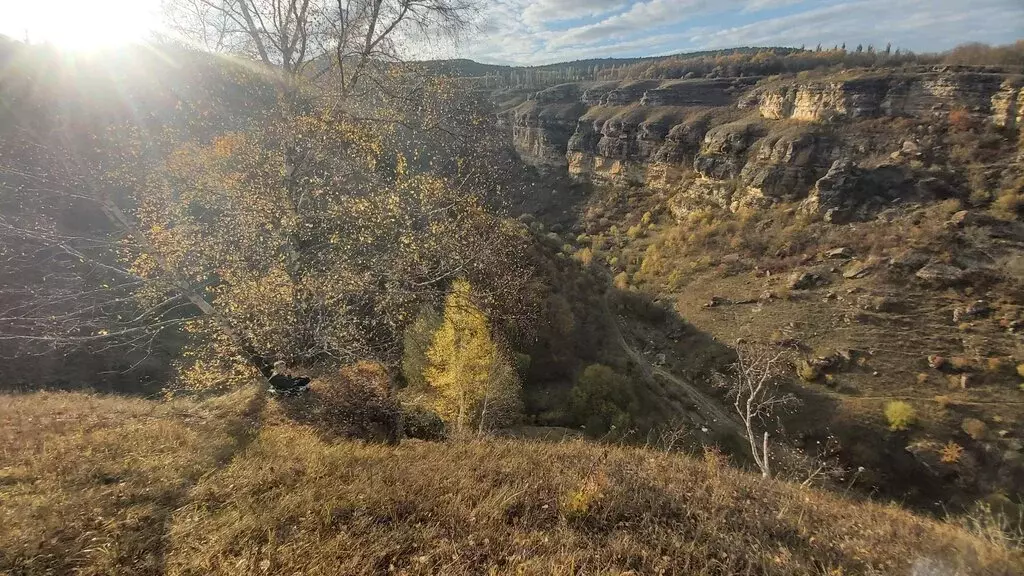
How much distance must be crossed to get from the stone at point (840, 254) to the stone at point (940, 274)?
5949 millimetres

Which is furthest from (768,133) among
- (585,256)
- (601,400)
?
(601,400)

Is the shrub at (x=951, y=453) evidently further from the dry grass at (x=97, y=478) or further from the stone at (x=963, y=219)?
the dry grass at (x=97, y=478)

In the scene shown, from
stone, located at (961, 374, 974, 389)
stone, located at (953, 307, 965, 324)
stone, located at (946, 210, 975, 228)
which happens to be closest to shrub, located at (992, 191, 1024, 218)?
stone, located at (946, 210, 975, 228)

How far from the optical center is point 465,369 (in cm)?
1574

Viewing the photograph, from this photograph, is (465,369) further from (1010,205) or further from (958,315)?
(1010,205)

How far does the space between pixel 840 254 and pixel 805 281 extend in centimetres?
571

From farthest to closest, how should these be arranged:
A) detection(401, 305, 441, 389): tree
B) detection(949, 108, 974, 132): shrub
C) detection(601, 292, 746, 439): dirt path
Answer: detection(949, 108, 974, 132): shrub, detection(601, 292, 746, 439): dirt path, detection(401, 305, 441, 389): tree

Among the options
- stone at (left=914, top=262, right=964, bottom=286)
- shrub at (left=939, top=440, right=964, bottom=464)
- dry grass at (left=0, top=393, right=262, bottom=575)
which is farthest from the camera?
stone at (left=914, top=262, right=964, bottom=286)

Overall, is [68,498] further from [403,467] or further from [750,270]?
[750,270]

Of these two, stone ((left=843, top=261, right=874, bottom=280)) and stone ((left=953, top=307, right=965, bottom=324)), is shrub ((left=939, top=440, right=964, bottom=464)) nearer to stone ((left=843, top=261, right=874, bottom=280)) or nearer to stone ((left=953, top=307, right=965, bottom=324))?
stone ((left=953, top=307, right=965, bottom=324))

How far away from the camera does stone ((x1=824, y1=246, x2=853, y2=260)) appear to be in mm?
40469

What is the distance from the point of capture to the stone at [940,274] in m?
33.4

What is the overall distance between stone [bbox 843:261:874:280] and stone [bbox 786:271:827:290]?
184 centimetres

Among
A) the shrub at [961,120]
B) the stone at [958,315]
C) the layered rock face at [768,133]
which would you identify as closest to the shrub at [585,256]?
the layered rock face at [768,133]
